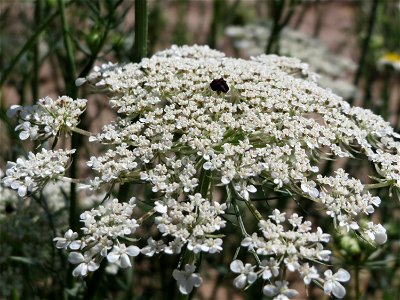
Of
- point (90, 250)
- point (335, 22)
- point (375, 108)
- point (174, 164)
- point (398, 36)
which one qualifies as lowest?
point (335, 22)

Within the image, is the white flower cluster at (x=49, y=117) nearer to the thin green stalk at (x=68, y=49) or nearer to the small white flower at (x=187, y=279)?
the thin green stalk at (x=68, y=49)

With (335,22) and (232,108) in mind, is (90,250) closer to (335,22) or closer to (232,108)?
(232,108)

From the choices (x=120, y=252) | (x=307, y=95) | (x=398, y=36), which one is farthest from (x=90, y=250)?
(x=398, y=36)

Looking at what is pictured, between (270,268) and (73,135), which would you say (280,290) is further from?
(73,135)

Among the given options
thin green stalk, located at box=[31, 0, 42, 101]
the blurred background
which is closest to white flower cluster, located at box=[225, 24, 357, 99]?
the blurred background

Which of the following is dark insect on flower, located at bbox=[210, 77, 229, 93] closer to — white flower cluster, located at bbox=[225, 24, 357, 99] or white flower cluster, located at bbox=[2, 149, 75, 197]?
white flower cluster, located at bbox=[2, 149, 75, 197]
